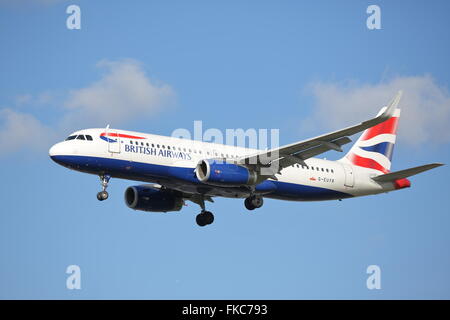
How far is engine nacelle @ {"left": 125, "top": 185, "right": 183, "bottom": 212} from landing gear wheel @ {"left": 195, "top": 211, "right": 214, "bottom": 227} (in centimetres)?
164

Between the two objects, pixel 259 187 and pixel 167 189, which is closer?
pixel 259 187

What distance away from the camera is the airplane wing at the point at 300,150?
152ft

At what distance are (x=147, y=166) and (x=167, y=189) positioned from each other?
6395 millimetres

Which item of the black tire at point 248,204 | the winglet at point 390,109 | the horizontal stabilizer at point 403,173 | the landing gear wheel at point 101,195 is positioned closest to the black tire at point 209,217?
the black tire at point 248,204

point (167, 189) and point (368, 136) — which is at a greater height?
point (368, 136)

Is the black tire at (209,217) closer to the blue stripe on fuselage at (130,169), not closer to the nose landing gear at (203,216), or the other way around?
the nose landing gear at (203,216)

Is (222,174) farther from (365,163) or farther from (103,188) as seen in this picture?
(365,163)

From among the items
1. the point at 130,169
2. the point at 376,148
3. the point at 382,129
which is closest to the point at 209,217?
the point at 130,169

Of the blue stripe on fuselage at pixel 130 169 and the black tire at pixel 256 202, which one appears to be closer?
the blue stripe on fuselage at pixel 130 169

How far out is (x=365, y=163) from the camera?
5712 cm

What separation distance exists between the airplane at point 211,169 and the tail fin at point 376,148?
1.15 m

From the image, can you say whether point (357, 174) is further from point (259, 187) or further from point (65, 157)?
point (65, 157)

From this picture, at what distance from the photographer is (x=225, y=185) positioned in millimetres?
49281
